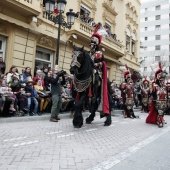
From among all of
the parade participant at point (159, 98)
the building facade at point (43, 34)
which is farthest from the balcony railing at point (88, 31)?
the parade participant at point (159, 98)

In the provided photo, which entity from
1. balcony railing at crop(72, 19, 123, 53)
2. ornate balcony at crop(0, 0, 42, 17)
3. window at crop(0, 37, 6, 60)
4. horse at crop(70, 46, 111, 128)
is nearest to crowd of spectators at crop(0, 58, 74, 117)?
horse at crop(70, 46, 111, 128)

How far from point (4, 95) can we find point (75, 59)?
9.24 ft

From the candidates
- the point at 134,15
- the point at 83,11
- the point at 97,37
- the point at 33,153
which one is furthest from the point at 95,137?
the point at 134,15

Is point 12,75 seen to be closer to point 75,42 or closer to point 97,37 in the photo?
point 97,37

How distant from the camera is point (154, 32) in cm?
5753

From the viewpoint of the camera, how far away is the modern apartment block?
55031 mm

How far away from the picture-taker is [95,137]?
17.8 ft

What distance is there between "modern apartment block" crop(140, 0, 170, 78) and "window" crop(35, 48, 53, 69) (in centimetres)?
4226

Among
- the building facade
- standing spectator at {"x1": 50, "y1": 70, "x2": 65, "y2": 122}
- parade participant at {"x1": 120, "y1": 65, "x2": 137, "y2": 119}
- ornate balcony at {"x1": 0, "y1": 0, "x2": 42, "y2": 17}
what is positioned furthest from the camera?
the building facade

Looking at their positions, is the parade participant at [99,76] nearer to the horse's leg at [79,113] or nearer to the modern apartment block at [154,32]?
the horse's leg at [79,113]

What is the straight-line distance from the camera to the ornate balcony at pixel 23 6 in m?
10.8

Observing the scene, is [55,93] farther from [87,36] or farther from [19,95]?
[87,36]

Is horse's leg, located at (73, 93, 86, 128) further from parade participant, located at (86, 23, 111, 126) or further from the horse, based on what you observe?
parade participant, located at (86, 23, 111, 126)

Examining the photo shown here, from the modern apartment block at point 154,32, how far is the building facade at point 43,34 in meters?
34.8
